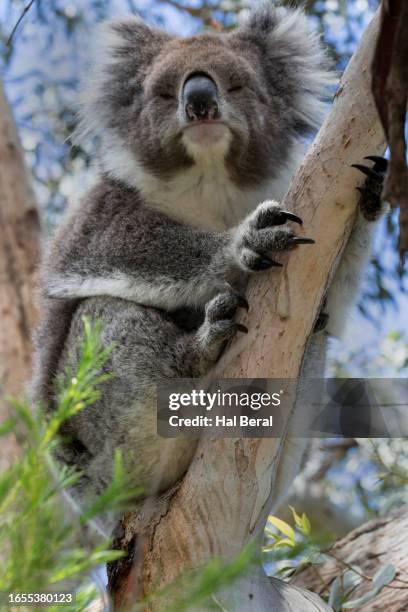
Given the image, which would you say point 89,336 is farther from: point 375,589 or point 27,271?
point 27,271

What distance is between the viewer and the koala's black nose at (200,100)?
269cm

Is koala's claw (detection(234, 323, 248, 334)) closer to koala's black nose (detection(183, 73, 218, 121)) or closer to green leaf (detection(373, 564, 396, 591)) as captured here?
koala's black nose (detection(183, 73, 218, 121))

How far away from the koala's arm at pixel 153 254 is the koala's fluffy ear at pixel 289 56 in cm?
81

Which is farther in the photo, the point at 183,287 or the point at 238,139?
the point at 238,139

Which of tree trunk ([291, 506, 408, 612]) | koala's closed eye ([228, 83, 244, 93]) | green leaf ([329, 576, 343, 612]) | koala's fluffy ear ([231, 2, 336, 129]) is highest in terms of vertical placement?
koala's fluffy ear ([231, 2, 336, 129])

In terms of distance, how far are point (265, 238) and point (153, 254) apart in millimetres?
534

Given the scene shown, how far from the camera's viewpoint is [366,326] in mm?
5594

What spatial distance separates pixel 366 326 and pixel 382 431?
265cm

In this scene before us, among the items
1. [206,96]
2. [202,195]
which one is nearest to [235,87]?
[206,96]

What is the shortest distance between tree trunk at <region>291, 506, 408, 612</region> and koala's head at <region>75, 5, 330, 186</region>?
5.47ft

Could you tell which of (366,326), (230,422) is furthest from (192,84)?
(366,326)

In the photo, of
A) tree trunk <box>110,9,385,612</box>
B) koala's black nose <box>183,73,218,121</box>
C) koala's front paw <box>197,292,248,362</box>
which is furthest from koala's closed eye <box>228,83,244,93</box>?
koala's front paw <box>197,292,248,362</box>

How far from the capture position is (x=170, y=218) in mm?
2793

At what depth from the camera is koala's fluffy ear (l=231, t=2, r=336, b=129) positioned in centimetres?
315
